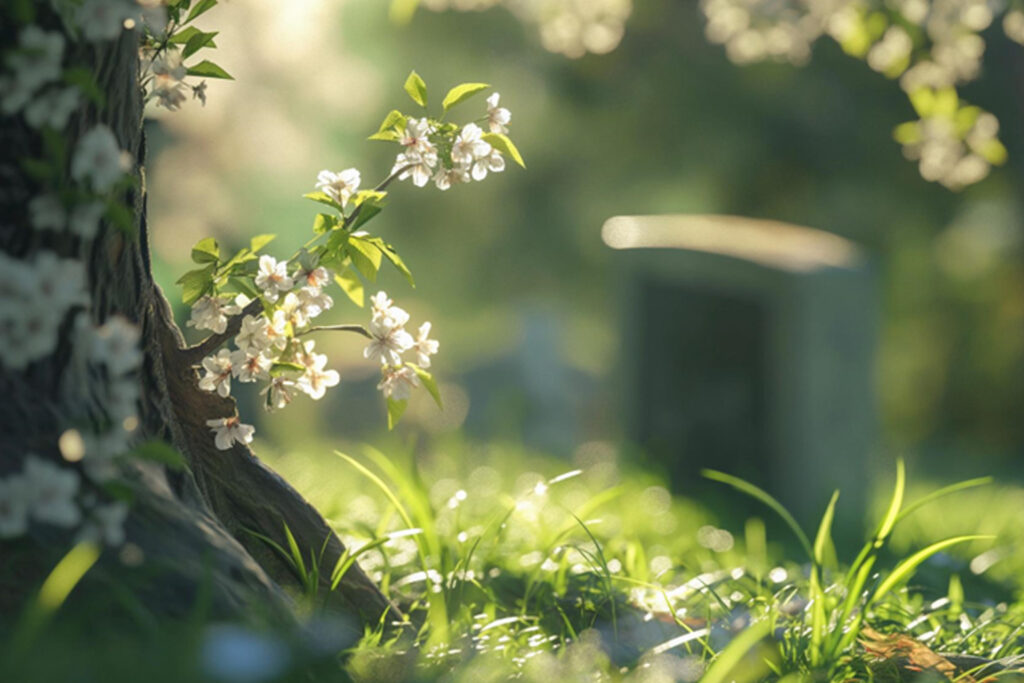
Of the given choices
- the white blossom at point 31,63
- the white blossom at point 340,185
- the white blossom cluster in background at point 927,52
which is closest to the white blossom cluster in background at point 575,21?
the white blossom cluster in background at point 927,52

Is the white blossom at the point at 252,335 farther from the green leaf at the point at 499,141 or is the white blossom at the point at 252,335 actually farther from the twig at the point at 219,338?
the green leaf at the point at 499,141

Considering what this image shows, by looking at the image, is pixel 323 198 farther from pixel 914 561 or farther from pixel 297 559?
pixel 914 561

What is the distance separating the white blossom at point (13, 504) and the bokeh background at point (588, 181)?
7.27 metres

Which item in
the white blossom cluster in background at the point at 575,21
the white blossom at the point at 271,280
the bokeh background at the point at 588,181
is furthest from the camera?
the bokeh background at the point at 588,181

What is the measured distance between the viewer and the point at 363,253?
1.91 meters

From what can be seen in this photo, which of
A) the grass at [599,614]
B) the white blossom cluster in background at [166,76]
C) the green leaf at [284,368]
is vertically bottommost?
the grass at [599,614]

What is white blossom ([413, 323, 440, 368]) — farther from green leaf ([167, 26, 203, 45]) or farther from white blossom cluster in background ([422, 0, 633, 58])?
white blossom cluster in background ([422, 0, 633, 58])

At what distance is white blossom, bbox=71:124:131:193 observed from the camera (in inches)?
56.8

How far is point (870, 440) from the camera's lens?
495 centimetres

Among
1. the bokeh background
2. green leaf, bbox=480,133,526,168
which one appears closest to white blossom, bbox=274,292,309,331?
green leaf, bbox=480,133,526,168

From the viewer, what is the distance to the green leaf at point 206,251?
1.90 m

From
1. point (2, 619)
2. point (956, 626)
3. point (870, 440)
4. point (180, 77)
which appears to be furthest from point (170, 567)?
point (870, 440)

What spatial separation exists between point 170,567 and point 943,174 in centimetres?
333

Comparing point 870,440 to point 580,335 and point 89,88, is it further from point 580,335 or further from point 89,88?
point 580,335
